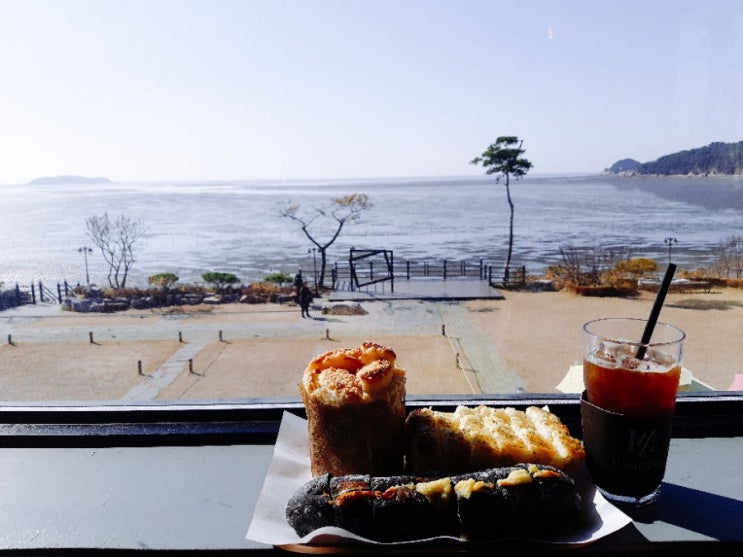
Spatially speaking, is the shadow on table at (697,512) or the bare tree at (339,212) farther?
the bare tree at (339,212)

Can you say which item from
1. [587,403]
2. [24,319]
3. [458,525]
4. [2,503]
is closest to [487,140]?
[587,403]

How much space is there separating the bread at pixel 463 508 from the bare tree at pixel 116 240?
168 inches

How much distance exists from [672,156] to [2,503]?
198 centimetres

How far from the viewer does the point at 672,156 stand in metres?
1.82

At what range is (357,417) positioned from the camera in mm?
868

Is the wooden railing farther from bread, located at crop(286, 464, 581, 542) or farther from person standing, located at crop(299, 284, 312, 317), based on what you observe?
bread, located at crop(286, 464, 581, 542)

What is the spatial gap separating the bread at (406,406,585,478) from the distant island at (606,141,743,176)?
4.06 feet

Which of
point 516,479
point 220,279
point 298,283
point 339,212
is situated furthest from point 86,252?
point 339,212

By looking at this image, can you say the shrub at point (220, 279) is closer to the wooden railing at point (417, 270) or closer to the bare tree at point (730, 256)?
the wooden railing at point (417, 270)

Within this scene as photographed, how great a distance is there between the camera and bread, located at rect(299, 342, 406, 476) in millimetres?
870

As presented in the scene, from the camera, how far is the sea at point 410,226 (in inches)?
80.7

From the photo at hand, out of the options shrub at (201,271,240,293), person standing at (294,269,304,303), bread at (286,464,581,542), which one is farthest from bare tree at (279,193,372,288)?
bread at (286,464,581,542)

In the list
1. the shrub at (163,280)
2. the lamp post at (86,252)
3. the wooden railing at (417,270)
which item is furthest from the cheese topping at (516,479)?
the wooden railing at (417,270)

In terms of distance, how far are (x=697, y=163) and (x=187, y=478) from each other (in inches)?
67.1
